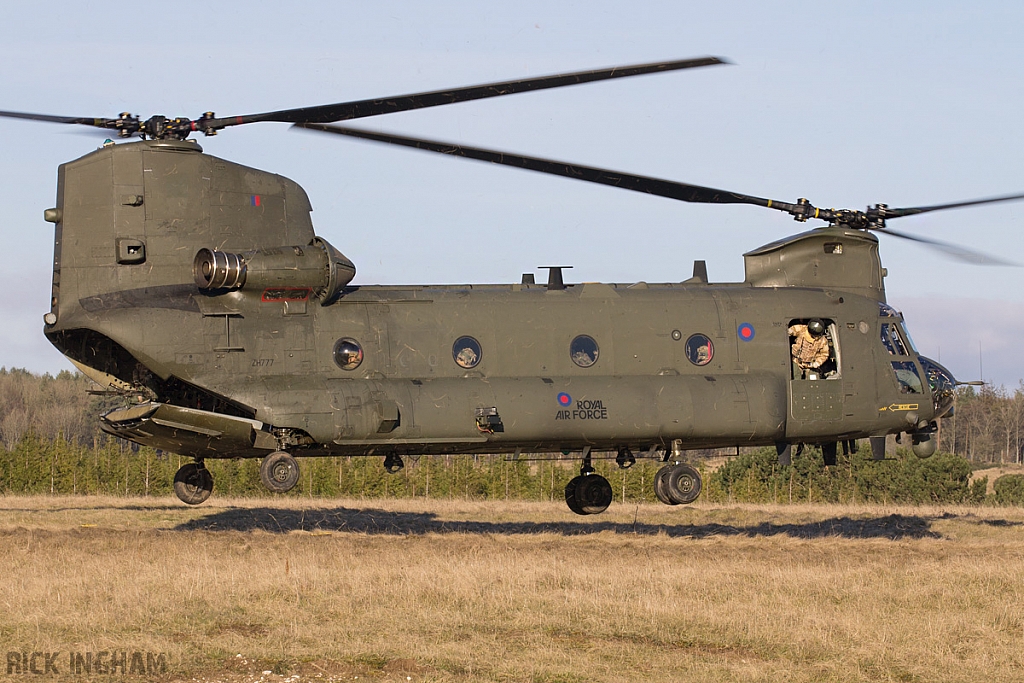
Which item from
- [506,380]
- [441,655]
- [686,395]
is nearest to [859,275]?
[686,395]

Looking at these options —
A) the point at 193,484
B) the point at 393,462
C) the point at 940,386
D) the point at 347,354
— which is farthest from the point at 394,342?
A: the point at 940,386

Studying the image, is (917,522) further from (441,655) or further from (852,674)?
(441,655)

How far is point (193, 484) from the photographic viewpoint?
19844mm

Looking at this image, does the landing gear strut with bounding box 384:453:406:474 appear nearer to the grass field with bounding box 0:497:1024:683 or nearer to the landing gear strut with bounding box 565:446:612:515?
the grass field with bounding box 0:497:1024:683

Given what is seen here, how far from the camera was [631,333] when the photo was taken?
1983 centimetres

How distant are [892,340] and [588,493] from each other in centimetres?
627

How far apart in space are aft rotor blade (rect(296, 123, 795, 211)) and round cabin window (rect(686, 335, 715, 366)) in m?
2.40

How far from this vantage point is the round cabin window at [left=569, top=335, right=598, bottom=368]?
1955 centimetres

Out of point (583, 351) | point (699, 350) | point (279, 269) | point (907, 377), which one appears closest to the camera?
point (279, 269)

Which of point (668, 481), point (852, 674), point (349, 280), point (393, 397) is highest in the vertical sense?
point (349, 280)

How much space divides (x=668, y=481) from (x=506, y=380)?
325 cm

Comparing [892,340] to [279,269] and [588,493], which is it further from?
[279,269]

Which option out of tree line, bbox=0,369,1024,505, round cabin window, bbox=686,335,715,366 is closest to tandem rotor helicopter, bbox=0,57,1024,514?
round cabin window, bbox=686,335,715,366

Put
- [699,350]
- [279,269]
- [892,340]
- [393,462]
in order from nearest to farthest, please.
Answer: [279,269] → [393,462] → [699,350] → [892,340]
